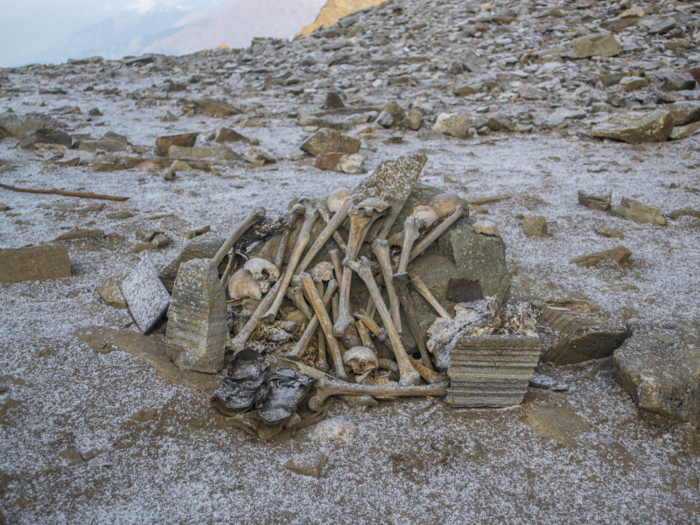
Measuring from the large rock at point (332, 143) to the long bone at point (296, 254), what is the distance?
3.28 m

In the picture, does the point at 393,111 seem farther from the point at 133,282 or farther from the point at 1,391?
the point at 1,391

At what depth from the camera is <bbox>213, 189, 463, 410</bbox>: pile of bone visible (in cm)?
242

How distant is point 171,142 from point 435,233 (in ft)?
15.9

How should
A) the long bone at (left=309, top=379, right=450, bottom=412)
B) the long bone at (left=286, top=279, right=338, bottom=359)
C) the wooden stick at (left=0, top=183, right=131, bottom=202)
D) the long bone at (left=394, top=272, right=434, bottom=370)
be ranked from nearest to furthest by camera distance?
1. the long bone at (left=309, top=379, right=450, bottom=412)
2. the long bone at (left=286, top=279, right=338, bottom=359)
3. the long bone at (left=394, top=272, right=434, bottom=370)
4. the wooden stick at (left=0, top=183, right=131, bottom=202)

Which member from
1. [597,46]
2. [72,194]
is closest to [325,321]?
[72,194]

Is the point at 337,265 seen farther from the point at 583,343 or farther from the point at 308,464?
the point at 583,343

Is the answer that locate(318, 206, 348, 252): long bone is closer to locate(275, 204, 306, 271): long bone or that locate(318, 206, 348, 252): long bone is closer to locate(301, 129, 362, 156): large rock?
locate(275, 204, 306, 271): long bone

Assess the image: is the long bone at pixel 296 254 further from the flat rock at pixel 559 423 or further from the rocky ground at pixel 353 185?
the flat rock at pixel 559 423

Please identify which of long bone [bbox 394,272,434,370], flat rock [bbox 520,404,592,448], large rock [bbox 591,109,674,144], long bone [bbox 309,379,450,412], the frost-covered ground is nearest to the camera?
the frost-covered ground

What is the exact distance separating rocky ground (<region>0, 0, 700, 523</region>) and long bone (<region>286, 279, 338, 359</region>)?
366 mm

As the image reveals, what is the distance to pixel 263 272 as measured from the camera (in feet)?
9.19

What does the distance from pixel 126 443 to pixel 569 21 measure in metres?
14.0

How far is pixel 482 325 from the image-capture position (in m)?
2.53

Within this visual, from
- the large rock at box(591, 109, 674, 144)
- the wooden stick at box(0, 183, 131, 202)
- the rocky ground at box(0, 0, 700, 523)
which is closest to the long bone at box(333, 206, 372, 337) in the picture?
the rocky ground at box(0, 0, 700, 523)
